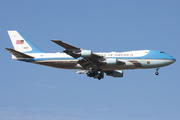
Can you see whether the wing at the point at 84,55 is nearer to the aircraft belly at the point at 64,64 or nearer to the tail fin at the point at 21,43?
the aircraft belly at the point at 64,64

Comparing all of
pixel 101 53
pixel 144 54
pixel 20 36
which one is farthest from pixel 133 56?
pixel 20 36

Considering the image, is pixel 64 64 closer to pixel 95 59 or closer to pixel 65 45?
pixel 95 59

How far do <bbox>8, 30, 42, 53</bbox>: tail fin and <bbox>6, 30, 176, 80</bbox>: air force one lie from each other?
146cm

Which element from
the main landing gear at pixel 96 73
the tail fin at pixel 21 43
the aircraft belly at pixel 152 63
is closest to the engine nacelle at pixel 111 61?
the main landing gear at pixel 96 73

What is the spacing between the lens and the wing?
51.5m

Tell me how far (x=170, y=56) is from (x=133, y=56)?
7.07 meters

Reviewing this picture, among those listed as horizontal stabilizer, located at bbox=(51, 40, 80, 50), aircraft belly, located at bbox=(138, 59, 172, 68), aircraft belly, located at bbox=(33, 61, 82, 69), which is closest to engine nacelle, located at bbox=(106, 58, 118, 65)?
aircraft belly, located at bbox=(138, 59, 172, 68)

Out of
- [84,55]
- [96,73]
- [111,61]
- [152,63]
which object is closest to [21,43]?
[96,73]

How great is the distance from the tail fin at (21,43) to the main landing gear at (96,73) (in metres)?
11.3

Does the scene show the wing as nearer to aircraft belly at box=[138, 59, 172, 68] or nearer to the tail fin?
aircraft belly at box=[138, 59, 172, 68]

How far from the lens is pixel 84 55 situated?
52.1m

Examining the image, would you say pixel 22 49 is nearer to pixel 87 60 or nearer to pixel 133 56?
pixel 87 60

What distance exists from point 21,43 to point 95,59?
17710 mm

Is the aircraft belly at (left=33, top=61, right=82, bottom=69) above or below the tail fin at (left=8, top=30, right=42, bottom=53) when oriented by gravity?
below
